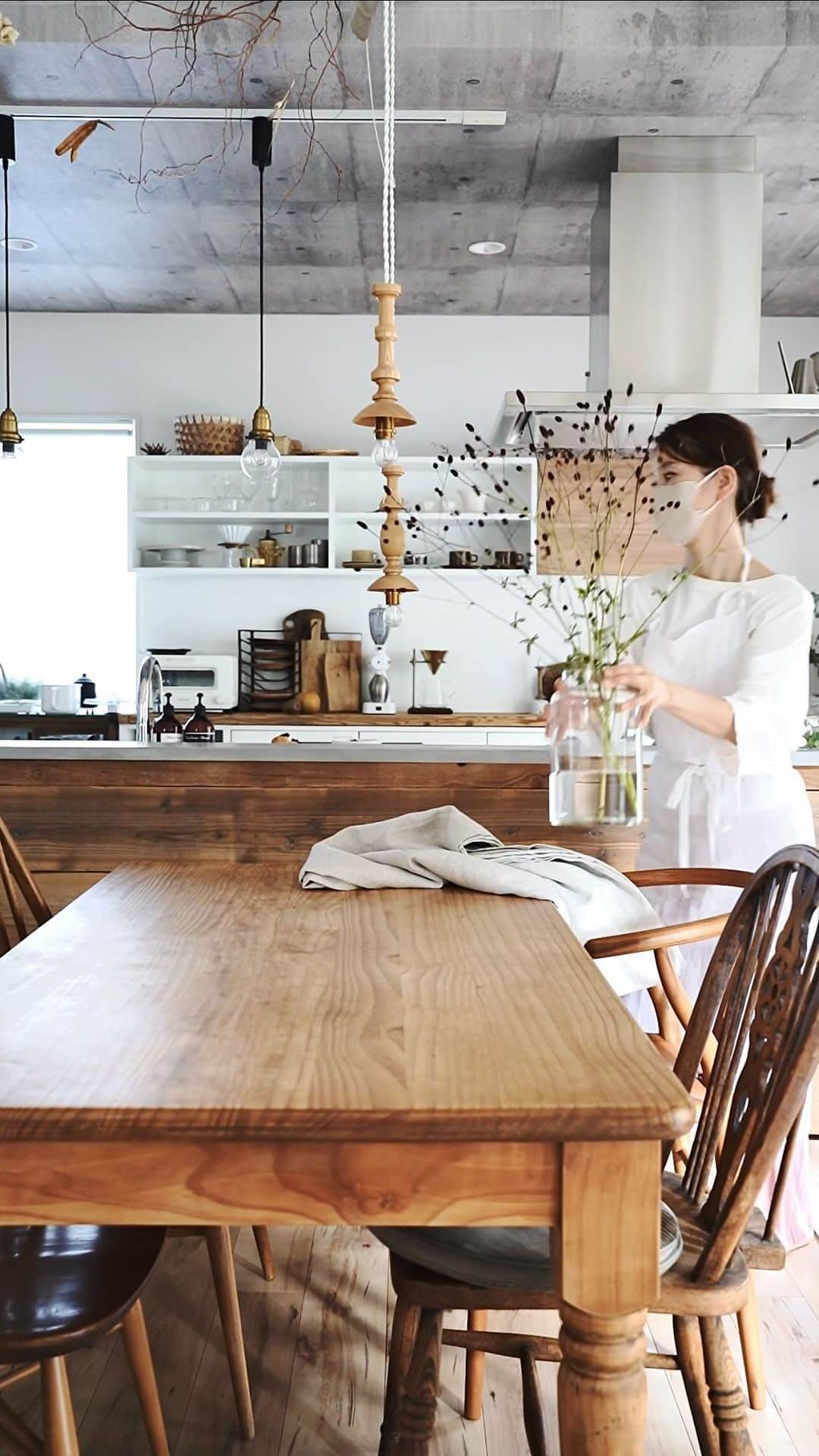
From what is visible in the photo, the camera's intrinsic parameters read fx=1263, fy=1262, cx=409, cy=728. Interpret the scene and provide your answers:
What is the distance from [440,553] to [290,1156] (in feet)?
17.0

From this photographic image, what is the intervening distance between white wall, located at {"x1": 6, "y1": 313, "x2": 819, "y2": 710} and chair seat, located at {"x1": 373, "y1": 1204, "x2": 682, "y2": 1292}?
478cm

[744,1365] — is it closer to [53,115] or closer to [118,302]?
[53,115]

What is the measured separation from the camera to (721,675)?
2.42m

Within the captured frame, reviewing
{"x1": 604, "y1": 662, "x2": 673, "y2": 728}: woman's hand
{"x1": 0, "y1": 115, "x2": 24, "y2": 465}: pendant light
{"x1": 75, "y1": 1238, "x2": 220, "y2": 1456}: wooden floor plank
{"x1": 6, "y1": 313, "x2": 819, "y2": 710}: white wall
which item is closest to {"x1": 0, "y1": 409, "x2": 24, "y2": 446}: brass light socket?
{"x1": 0, "y1": 115, "x2": 24, "y2": 465}: pendant light

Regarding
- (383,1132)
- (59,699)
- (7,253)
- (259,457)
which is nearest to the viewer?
(383,1132)

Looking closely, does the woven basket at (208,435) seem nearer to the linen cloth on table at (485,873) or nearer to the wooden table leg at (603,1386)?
the linen cloth on table at (485,873)

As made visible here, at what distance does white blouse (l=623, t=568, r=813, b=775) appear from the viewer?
2260mm

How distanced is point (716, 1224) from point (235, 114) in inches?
136

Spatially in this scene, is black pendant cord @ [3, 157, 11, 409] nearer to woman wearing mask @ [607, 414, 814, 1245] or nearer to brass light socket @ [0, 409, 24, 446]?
brass light socket @ [0, 409, 24, 446]

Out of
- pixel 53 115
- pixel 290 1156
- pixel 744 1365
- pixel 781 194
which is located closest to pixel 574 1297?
pixel 290 1156

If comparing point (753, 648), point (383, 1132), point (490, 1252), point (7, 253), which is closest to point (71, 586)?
point (7, 253)

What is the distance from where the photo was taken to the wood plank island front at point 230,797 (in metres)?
2.96

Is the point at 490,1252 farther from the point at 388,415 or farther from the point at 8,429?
the point at 8,429

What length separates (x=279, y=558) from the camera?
236 inches
